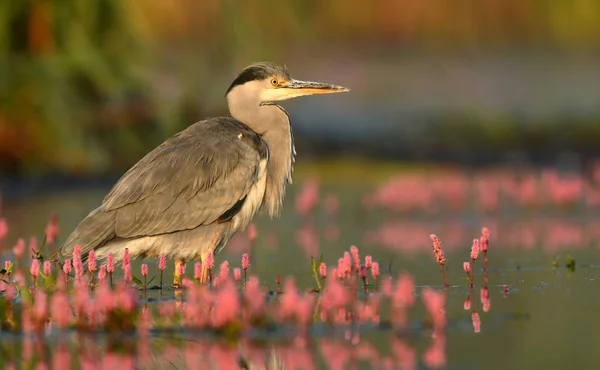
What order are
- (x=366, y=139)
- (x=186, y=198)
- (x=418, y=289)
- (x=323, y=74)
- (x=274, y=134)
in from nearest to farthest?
(x=418, y=289) → (x=186, y=198) → (x=274, y=134) → (x=366, y=139) → (x=323, y=74)

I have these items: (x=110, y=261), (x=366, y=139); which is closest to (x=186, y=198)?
(x=110, y=261)

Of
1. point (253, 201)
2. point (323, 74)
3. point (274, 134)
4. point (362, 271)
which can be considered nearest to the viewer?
point (362, 271)

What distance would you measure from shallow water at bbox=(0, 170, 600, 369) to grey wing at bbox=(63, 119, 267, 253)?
2.06ft

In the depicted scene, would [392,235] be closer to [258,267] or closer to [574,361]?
[258,267]

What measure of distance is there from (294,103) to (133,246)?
1484 cm

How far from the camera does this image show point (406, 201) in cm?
1362

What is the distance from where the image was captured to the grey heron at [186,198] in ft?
29.7

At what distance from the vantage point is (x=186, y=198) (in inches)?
365

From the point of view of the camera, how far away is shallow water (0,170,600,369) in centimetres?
644

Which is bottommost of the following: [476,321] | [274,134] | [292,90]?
[476,321]

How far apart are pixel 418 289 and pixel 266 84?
2403mm

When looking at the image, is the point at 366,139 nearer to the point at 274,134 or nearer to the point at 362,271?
the point at 274,134

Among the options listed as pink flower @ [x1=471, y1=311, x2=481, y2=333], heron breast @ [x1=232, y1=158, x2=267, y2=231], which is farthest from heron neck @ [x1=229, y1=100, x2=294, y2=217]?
pink flower @ [x1=471, y1=311, x2=481, y2=333]

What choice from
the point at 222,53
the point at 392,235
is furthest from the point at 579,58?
the point at 392,235
